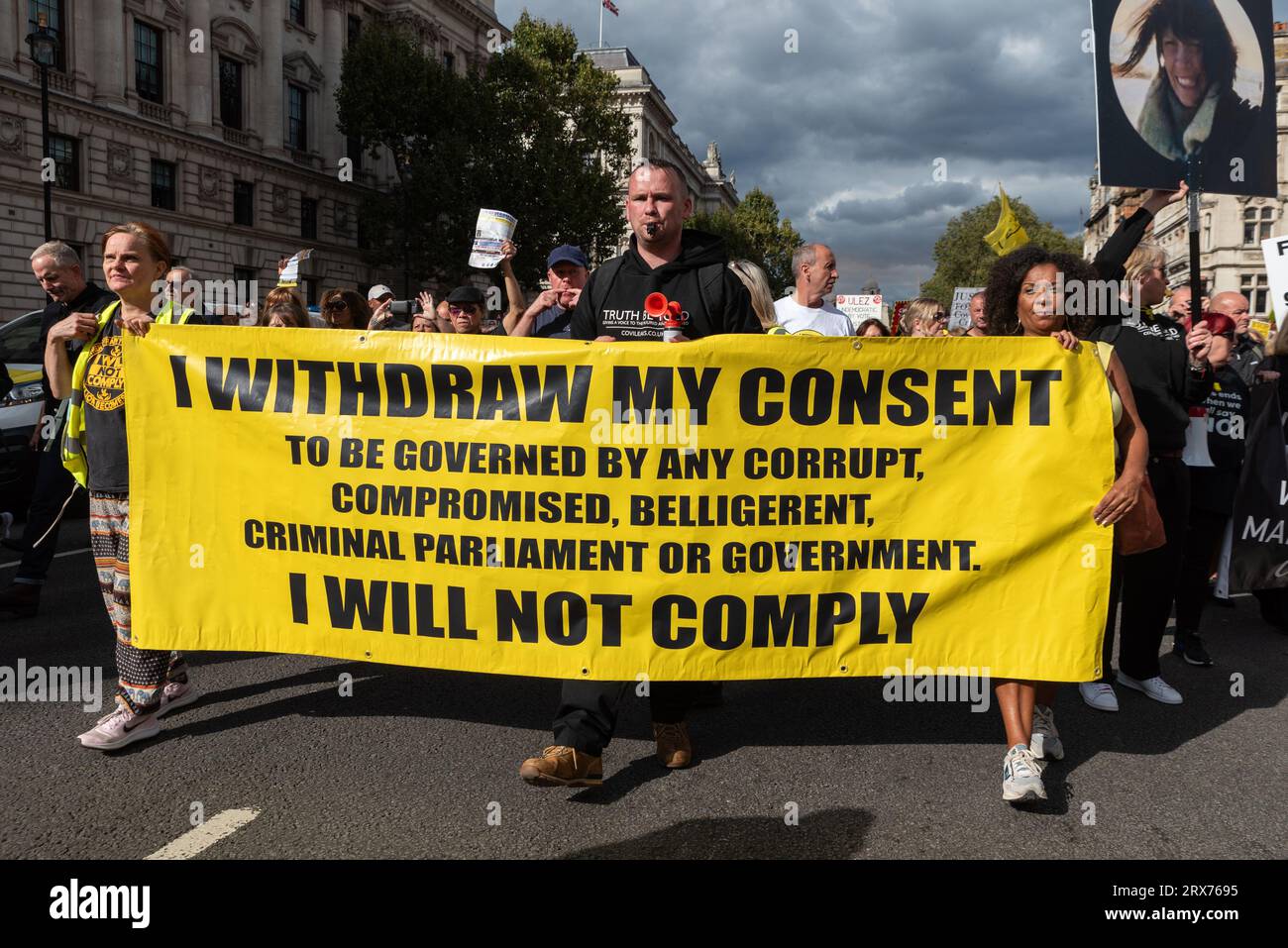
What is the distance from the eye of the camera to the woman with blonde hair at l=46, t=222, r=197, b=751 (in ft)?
12.4

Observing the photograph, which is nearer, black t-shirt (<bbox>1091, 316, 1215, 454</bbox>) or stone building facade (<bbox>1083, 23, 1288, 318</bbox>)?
black t-shirt (<bbox>1091, 316, 1215, 454</bbox>)

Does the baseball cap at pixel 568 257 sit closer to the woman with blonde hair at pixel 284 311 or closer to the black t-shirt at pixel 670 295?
the woman with blonde hair at pixel 284 311

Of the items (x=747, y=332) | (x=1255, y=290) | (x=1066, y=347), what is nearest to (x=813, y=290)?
(x=747, y=332)

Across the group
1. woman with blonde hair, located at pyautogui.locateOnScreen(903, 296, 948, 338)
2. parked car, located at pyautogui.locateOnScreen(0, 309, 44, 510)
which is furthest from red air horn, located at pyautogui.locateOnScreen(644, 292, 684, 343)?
parked car, located at pyautogui.locateOnScreen(0, 309, 44, 510)

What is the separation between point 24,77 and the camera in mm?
24547

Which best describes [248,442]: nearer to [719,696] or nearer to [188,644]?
[188,644]

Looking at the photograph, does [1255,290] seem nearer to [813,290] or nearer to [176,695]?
[813,290]

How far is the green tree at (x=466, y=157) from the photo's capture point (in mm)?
33062

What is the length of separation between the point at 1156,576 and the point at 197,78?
1320 inches

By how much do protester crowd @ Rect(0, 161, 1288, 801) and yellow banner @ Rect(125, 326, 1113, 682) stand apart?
0.16 m

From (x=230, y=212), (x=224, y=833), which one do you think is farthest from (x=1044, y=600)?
(x=230, y=212)

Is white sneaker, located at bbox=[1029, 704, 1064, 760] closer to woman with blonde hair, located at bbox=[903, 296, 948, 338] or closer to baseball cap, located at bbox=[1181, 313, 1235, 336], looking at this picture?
baseball cap, located at bbox=[1181, 313, 1235, 336]
